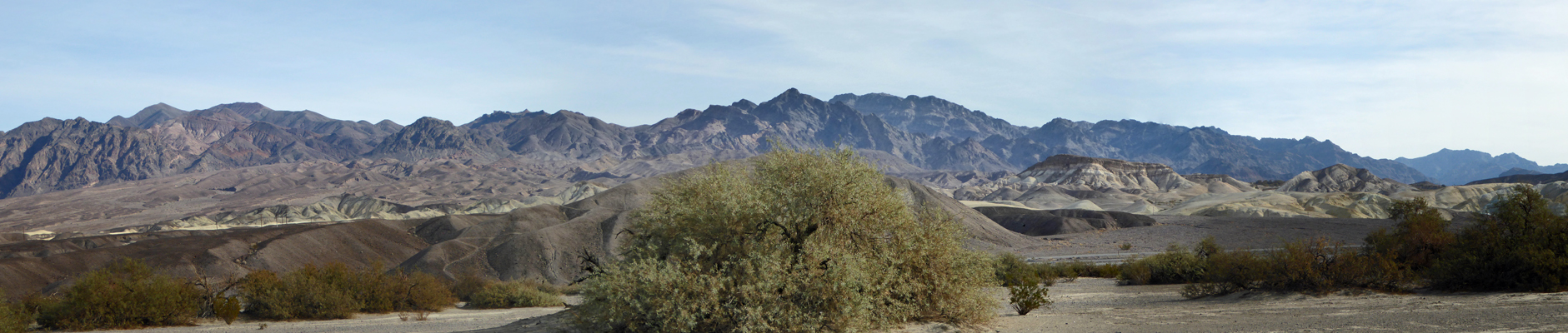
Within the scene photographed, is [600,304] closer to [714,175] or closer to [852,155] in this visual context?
[714,175]

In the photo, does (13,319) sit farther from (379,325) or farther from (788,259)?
(788,259)

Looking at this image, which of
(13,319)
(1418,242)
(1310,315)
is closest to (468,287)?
(13,319)

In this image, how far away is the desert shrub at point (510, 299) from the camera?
3009 centimetres

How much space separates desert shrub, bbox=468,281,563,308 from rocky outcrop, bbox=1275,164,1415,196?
480 feet

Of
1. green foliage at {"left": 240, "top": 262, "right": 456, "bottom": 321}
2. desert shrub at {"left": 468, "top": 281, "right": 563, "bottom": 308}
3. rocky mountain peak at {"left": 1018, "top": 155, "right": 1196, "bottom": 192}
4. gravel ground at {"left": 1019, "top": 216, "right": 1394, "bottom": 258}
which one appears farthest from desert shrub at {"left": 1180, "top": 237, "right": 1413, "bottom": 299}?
rocky mountain peak at {"left": 1018, "top": 155, "right": 1196, "bottom": 192}

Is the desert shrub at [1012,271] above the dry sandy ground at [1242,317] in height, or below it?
below

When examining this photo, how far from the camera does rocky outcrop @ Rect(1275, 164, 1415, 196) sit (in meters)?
146

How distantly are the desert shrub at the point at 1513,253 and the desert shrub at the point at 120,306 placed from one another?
1272 inches

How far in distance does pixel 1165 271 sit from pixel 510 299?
23.7 meters

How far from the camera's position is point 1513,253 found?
18.4 meters

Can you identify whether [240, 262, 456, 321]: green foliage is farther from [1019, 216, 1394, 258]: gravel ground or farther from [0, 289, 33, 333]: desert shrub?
[1019, 216, 1394, 258]: gravel ground

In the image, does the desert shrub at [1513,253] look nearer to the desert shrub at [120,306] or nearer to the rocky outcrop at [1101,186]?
the desert shrub at [120,306]

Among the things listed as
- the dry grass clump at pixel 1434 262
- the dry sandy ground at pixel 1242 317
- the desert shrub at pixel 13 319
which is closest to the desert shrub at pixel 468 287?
the dry sandy ground at pixel 1242 317

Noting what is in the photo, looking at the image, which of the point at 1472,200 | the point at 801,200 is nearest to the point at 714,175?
Result: the point at 801,200
